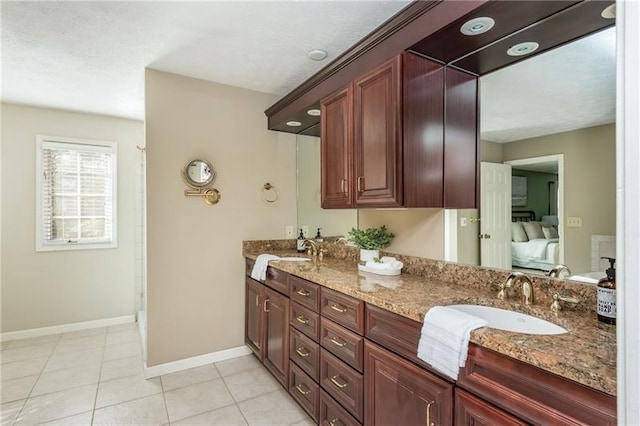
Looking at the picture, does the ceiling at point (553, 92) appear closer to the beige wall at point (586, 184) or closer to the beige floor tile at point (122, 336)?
the beige wall at point (586, 184)

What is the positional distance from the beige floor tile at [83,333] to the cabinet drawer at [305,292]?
9.04 feet

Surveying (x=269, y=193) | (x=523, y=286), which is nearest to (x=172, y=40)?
(x=269, y=193)

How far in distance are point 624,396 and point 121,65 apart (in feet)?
10.8

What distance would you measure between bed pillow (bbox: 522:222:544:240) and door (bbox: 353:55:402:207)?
63 centimetres

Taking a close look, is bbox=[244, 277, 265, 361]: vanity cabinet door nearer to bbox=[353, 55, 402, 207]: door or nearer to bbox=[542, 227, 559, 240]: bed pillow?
bbox=[353, 55, 402, 207]: door

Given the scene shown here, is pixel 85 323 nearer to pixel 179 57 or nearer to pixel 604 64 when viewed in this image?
pixel 179 57

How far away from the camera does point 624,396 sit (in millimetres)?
680

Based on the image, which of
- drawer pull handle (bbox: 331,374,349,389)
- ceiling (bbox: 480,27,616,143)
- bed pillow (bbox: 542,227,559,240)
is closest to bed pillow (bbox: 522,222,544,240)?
bed pillow (bbox: 542,227,559,240)

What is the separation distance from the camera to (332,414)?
1.78 meters

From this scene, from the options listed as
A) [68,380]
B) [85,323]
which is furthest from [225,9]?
[85,323]

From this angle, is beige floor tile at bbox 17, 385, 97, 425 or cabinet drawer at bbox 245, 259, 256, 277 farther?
cabinet drawer at bbox 245, 259, 256, 277

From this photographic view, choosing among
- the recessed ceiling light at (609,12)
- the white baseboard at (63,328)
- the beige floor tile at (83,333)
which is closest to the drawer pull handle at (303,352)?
the recessed ceiling light at (609,12)

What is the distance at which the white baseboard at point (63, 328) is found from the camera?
3361 mm

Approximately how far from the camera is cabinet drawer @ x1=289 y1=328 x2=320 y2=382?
1.92 m
